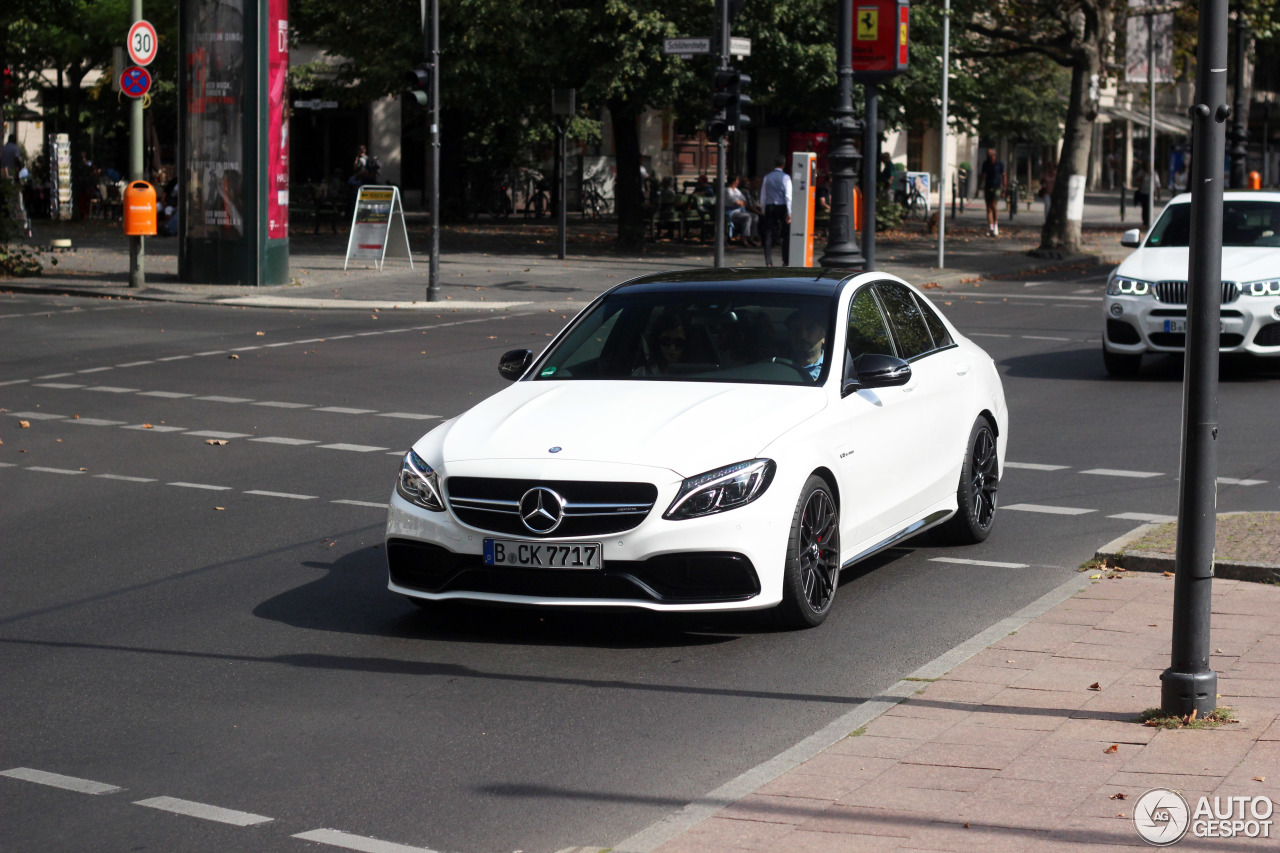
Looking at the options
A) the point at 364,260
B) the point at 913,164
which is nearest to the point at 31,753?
the point at 364,260

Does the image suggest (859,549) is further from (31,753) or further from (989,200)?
(989,200)

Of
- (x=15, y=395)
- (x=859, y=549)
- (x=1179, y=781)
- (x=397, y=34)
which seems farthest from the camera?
(x=397, y=34)

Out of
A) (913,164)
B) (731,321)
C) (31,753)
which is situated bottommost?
Answer: (31,753)

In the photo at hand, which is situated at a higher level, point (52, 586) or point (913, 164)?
point (913, 164)

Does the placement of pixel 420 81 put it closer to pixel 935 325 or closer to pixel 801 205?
pixel 801 205

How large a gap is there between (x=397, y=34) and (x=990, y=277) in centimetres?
1264

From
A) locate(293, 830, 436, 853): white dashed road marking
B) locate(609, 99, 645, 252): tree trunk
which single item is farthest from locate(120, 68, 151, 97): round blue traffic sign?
locate(293, 830, 436, 853): white dashed road marking

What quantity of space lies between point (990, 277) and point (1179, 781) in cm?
2644

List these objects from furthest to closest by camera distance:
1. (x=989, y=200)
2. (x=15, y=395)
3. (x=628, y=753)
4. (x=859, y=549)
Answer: (x=989, y=200) → (x=15, y=395) → (x=859, y=549) → (x=628, y=753)

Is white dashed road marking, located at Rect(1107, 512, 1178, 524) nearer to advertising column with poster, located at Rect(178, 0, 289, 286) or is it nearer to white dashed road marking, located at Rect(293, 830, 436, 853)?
white dashed road marking, located at Rect(293, 830, 436, 853)

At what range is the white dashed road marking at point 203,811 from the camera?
16.3ft

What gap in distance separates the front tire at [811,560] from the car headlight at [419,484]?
1.42 m

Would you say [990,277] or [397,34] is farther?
[397,34]

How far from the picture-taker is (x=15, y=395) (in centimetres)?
1506
